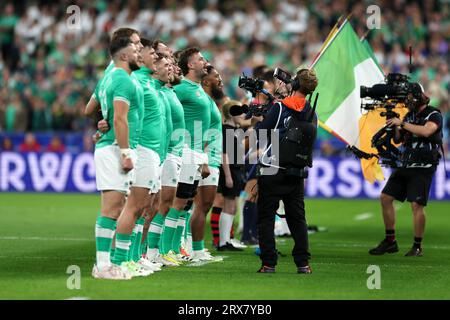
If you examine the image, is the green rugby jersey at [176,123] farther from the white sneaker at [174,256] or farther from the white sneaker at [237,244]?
the white sneaker at [237,244]

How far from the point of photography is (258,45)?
1131 inches

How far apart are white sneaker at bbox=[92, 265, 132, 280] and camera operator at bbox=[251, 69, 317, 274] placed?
1.71 metres

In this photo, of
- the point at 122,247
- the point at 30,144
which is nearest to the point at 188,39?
the point at 30,144

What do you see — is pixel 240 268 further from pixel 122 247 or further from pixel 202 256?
pixel 122 247

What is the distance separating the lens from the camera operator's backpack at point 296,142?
1116 centimetres

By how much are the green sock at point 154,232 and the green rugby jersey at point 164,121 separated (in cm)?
96

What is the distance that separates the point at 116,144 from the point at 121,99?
1.61ft

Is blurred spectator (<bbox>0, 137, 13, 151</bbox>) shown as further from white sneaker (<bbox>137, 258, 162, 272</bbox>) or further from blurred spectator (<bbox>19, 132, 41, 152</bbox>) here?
white sneaker (<bbox>137, 258, 162, 272</bbox>)

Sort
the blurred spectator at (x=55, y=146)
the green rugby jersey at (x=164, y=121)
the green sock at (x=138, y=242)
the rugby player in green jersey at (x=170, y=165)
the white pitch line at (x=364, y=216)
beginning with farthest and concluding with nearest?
the blurred spectator at (x=55, y=146)
the white pitch line at (x=364, y=216)
the rugby player in green jersey at (x=170, y=165)
the green sock at (x=138, y=242)
the green rugby jersey at (x=164, y=121)

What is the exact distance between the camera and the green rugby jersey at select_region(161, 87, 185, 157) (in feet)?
39.3

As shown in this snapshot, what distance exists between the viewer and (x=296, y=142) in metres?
11.2

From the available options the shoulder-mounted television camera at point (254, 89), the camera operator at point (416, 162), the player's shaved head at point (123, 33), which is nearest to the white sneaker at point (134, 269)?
the player's shaved head at point (123, 33)

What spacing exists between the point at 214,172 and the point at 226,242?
67.1 inches
